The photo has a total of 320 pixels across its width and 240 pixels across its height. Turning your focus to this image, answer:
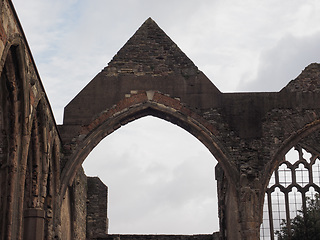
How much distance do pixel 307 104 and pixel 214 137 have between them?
2.09m

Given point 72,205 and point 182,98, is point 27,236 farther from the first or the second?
point 182,98

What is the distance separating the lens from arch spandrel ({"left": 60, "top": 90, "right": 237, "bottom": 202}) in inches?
478

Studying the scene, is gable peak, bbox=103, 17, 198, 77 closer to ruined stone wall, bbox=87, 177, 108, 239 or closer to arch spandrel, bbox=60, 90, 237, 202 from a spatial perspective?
arch spandrel, bbox=60, 90, 237, 202

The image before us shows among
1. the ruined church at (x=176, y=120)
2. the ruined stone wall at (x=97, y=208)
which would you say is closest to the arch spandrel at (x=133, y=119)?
the ruined church at (x=176, y=120)

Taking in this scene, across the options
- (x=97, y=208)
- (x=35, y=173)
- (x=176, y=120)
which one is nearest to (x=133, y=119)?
(x=176, y=120)

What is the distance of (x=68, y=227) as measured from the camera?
13375 mm

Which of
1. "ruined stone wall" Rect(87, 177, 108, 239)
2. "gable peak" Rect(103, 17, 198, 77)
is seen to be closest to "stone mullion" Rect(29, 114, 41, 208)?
"gable peak" Rect(103, 17, 198, 77)

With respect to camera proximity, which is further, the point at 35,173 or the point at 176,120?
the point at 176,120

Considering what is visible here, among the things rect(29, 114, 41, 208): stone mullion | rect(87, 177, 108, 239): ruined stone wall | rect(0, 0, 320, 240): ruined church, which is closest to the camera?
rect(29, 114, 41, 208): stone mullion

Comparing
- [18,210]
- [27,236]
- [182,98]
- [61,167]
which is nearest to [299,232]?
[182,98]

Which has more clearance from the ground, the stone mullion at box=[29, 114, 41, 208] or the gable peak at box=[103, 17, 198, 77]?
the gable peak at box=[103, 17, 198, 77]

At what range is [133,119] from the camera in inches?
496

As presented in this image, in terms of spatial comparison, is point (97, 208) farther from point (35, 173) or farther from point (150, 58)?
point (35, 173)

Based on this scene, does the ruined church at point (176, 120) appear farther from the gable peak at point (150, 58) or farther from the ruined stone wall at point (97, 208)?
the ruined stone wall at point (97, 208)
